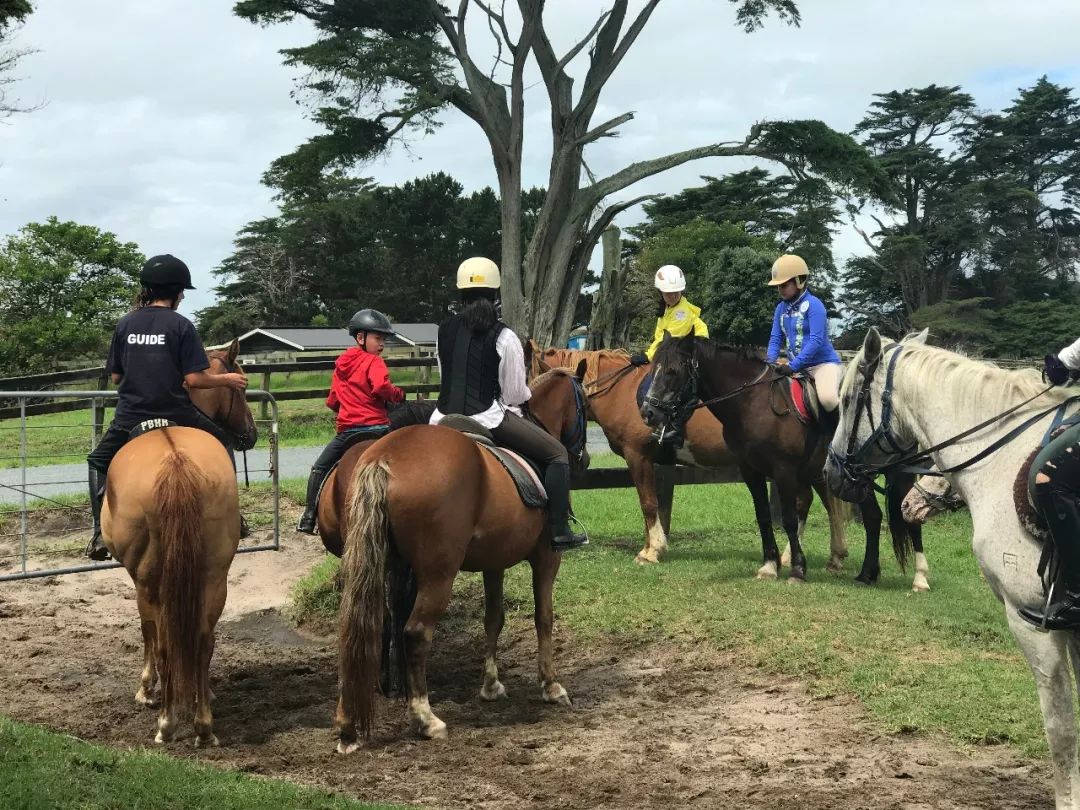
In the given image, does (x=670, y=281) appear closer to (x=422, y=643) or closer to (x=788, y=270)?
(x=788, y=270)

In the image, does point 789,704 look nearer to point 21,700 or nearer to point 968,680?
point 968,680

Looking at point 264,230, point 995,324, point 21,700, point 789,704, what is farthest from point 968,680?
point 264,230

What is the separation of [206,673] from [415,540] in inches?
57.0

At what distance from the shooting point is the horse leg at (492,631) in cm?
712

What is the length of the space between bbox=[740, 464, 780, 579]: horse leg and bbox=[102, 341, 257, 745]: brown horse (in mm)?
5433

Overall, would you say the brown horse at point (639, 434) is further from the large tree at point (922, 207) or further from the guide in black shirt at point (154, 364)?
the large tree at point (922, 207)

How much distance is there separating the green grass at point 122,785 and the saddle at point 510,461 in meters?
2.31

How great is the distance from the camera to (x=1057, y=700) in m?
4.62

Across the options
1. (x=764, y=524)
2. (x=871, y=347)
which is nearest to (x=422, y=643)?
(x=871, y=347)

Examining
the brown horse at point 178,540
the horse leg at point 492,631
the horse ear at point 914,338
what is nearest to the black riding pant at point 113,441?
the brown horse at point 178,540

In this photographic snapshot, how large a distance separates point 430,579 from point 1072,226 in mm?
61343

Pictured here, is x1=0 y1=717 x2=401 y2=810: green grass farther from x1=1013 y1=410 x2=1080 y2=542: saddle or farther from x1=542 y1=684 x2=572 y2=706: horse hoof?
x1=1013 y1=410 x2=1080 y2=542: saddle

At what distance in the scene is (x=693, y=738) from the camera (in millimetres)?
5973

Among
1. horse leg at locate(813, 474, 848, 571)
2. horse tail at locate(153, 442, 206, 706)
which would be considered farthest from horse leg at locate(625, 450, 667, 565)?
horse tail at locate(153, 442, 206, 706)
